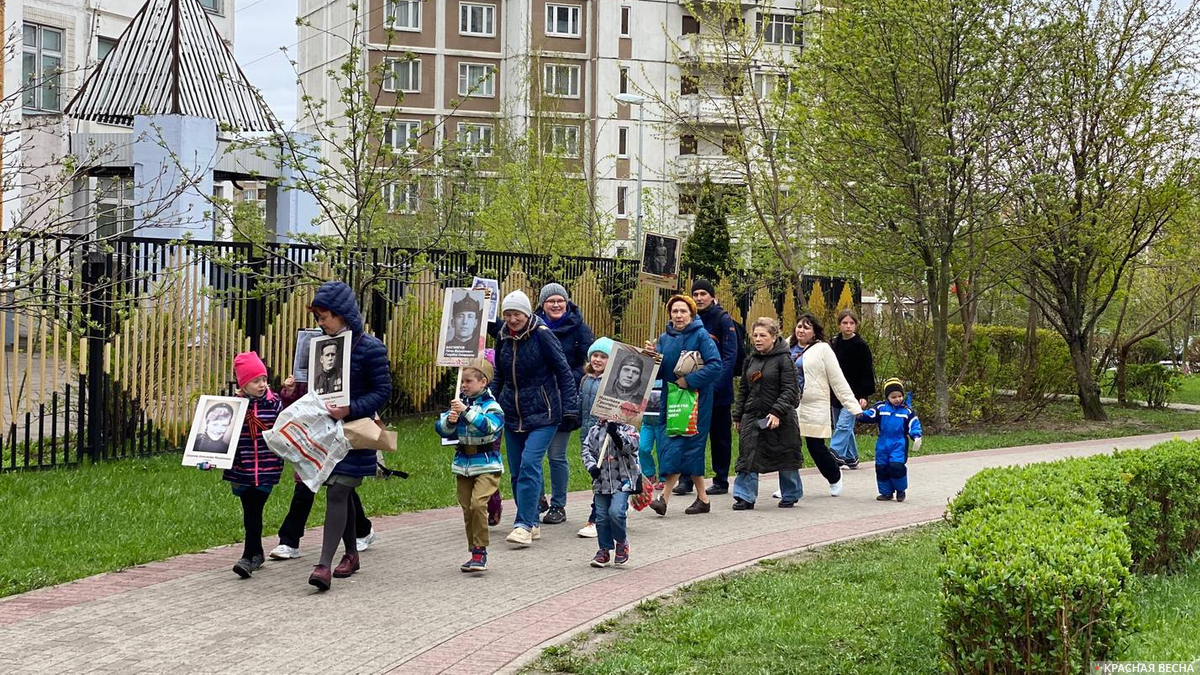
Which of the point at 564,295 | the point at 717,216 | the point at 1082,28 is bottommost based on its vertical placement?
the point at 564,295

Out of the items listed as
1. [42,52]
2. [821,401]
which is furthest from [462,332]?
[42,52]

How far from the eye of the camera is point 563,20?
5959 centimetres

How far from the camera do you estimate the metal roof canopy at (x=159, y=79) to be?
22906 millimetres

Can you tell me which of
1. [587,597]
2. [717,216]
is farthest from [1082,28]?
[587,597]

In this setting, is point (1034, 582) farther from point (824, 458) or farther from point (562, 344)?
point (824, 458)

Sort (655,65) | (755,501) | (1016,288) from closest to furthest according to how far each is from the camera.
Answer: (755,501), (1016,288), (655,65)

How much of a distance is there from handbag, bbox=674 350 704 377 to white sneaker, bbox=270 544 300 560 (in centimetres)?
359

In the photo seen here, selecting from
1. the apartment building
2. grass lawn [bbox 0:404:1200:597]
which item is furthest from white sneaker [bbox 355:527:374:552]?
the apartment building

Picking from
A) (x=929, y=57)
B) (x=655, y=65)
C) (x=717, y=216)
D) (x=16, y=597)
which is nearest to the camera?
(x=16, y=597)

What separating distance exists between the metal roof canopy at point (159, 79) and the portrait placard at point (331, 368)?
51.3 ft

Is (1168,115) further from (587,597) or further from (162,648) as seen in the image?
(162,648)

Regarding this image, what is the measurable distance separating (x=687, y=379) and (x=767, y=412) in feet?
3.22

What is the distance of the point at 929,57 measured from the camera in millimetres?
20109

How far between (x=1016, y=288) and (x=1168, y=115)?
163 inches
